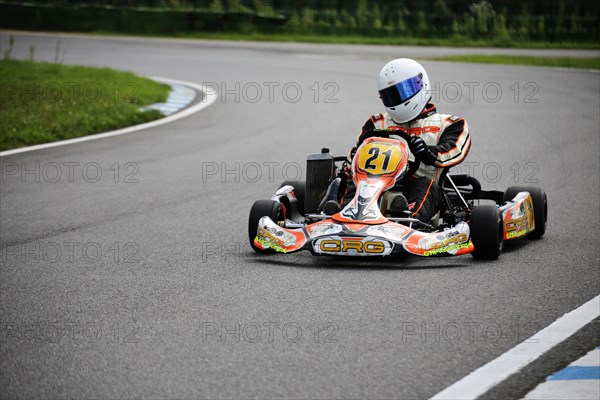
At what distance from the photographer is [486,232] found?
596 cm

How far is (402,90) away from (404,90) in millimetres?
13

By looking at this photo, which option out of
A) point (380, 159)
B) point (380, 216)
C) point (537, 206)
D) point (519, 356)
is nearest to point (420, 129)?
point (380, 159)

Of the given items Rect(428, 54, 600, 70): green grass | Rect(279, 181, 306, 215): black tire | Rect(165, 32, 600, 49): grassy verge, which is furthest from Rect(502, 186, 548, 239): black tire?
Rect(165, 32, 600, 49): grassy verge

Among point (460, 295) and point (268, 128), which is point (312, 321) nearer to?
point (460, 295)

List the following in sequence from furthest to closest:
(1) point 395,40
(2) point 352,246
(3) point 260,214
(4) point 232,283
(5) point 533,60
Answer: (1) point 395,40 < (5) point 533,60 < (3) point 260,214 < (2) point 352,246 < (4) point 232,283

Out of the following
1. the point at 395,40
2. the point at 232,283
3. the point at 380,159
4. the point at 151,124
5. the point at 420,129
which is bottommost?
the point at 395,40

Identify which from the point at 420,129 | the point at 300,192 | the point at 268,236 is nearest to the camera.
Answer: the point at 268,236

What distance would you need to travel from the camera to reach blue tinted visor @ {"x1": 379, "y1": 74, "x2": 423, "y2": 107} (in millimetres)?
6805

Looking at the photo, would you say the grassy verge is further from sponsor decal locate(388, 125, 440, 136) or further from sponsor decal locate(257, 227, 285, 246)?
sponsor decal locate(257, 227, 285, 246)

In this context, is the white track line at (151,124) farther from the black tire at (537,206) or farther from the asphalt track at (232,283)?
the black tire at (537,206)

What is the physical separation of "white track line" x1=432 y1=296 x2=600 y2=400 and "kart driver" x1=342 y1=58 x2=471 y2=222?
1.69 meters

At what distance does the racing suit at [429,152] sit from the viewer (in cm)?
645

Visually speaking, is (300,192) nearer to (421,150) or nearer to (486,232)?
(421,150)

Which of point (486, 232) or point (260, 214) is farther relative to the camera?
point (260, 214)
